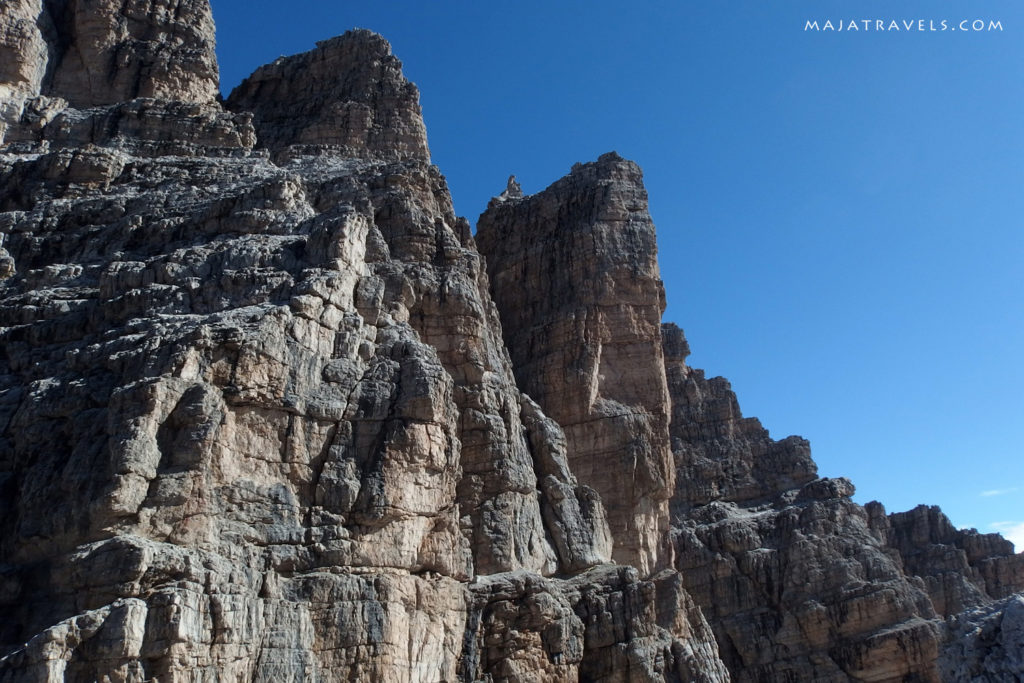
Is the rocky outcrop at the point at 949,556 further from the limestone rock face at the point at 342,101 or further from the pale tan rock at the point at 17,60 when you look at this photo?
the pale tan rock at the point at 17,60

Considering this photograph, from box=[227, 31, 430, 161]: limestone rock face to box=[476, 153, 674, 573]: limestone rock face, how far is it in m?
8.77

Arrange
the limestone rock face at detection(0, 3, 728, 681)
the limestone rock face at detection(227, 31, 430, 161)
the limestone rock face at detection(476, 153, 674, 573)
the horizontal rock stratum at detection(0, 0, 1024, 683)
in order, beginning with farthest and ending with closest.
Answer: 1. the limestone rock face at detection(227, 31, 430, 161)
2. the limestone rock face at detection(476, 153, 674, 573)
3. the horizontal rock stratum at detection(0, 0, 1024, 683)
4. the limestone rock face at detection(0, 3, 728, 681)

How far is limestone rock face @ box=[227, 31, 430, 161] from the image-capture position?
6419 centimetres

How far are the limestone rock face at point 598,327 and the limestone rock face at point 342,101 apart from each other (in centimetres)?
877

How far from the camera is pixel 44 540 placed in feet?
88.1

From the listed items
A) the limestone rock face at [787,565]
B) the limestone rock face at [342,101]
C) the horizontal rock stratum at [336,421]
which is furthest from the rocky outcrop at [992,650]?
the limestone rock face at [787,565]

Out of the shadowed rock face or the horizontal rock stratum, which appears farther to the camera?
the shadowed rock face

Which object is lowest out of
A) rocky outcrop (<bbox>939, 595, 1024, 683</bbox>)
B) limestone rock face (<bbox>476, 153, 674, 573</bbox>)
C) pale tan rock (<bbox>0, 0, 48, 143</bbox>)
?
rocky outcrop (<bbox>939, 595, 1024, 683</bbox>)

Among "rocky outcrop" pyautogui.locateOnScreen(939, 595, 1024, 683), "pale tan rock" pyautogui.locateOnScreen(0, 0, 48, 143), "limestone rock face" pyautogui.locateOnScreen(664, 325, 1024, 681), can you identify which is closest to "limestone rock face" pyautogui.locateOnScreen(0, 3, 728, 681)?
"pale tan rock" pyautogui.locateOnScreen(0, 0, 48, 143)

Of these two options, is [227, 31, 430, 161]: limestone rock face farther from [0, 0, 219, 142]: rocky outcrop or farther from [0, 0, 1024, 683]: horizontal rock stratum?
[0, 0, 219, 142]: rocky outcrop

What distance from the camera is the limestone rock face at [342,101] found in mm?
64188

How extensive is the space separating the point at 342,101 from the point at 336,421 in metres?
38.4

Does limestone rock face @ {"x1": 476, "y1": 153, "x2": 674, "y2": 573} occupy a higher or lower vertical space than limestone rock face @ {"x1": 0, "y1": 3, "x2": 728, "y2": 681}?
higher

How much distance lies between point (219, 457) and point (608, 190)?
4117 cm
